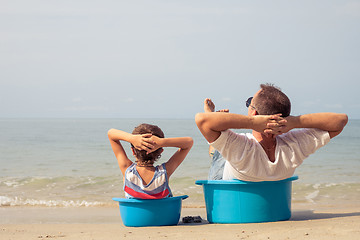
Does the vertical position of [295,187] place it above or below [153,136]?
below

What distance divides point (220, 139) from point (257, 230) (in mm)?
693

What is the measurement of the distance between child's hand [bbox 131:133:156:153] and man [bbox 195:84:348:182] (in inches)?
20.7

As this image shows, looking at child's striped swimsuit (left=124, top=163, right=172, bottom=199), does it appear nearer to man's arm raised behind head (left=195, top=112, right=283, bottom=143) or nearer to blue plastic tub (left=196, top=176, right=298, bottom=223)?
blue plastic tub (left=196, top=176, right=298, bottom=223)

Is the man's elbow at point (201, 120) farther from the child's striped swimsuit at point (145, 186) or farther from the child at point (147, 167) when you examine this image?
the child's striped swimsuit at point (145, 186)

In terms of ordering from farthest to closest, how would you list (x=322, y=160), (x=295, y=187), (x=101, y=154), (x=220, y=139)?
(x=101, y=154)
(x=322, y=160)
(x=295, y=187)
(x=220, y=139)

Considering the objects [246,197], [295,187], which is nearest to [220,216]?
[246,197]

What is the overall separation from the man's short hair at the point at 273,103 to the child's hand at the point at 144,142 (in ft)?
2.78

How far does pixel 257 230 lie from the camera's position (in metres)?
3.12

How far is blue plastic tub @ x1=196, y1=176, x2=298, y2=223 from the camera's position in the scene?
11.1ft

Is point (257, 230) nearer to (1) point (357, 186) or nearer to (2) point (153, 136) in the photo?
(2) point (153, 136)

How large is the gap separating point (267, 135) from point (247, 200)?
1.81 feet

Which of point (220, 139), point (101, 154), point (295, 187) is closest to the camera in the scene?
point (220, 139)

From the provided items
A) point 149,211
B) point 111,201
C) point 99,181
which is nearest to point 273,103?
point 149,211

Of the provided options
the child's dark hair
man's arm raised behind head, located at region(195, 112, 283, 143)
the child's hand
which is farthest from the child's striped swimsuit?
man's arm raised behind head, located at region(195, 112, 283, 143)
